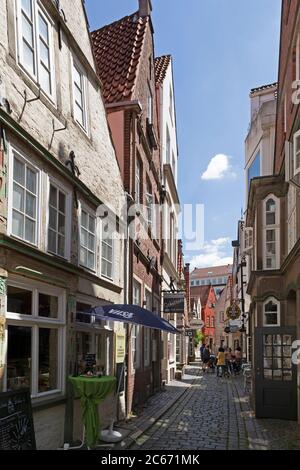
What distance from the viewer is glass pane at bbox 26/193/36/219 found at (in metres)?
7.03

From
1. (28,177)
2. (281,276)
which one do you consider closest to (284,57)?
(281,276)

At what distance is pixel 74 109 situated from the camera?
29.8ft

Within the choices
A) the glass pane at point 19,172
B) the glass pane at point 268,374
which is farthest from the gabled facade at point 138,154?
the glass pane at point 19,172

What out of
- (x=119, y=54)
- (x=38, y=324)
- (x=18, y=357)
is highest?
(x=119, y=54)

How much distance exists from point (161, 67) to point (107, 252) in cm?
1407

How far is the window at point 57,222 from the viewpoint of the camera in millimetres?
7871

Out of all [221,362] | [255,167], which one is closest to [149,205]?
[255,167]

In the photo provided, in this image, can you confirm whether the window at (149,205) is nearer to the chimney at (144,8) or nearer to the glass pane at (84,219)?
the chimney at (144,8)

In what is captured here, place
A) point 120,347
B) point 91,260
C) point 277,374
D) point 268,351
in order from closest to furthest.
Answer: point 91,260 < point 120,347 < point 277,374 < point 268,351

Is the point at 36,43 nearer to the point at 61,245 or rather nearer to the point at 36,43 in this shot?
the point at 36,43

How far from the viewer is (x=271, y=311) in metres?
13.9

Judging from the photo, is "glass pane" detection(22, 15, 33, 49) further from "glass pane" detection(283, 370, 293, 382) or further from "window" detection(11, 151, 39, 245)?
"glass pane" detection(283, 370, 293, 382)

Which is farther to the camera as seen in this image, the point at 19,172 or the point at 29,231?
the point at 29,231

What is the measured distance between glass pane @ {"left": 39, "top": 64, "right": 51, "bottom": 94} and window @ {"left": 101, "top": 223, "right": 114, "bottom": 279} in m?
3.53
